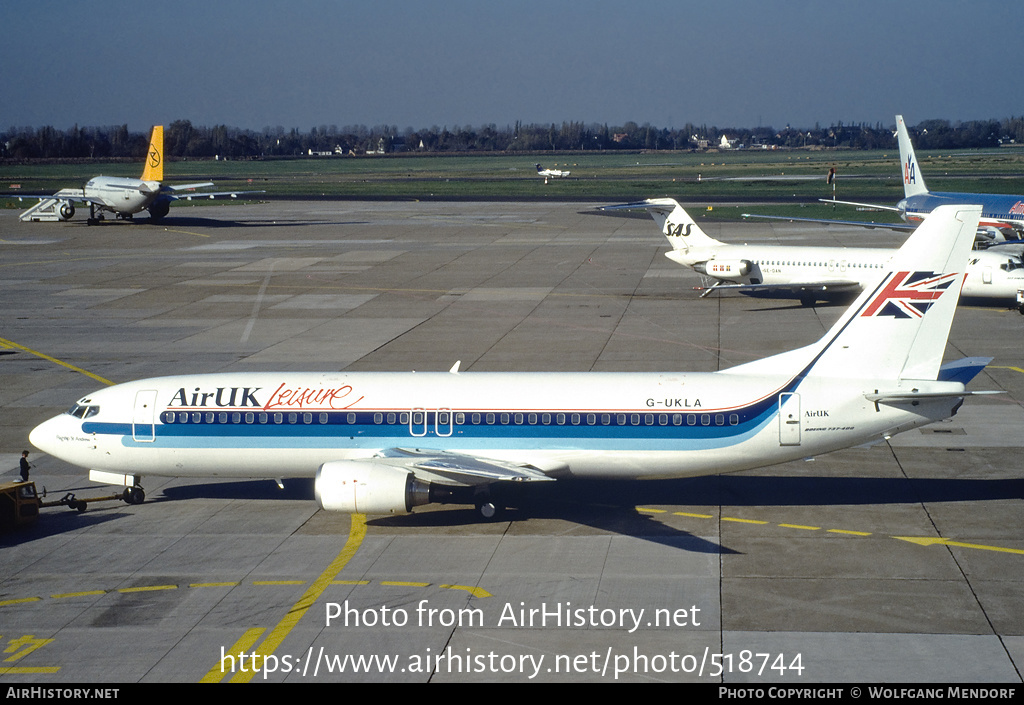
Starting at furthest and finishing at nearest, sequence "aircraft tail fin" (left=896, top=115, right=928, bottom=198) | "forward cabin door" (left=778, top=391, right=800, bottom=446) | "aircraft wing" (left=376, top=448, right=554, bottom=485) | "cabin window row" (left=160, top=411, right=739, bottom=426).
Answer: "aircraft tail fin" (left=896, top=115, right=928, bottom=198) < "cabin window row" (left=160, top=411, right=739, bottom=426) < "forward cabin door" (left=778, top=391, right=800, bottom=446) < "aircraft wing" (left=376, top=448, right=554, bottom=485)

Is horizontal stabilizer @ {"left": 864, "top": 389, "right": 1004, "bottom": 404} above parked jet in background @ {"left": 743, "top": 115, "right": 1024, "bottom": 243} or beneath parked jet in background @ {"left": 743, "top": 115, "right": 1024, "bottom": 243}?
beneath

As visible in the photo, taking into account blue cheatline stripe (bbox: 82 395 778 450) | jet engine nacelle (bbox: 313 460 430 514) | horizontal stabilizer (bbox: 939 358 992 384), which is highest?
horizontal stabilizer (bbox: 939 358 992 384)

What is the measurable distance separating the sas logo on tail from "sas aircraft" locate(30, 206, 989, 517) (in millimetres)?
35

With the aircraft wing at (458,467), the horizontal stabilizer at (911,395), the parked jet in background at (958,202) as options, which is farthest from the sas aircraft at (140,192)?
the horizontal stabilizer at (911,395)

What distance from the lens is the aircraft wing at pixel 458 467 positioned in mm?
26125

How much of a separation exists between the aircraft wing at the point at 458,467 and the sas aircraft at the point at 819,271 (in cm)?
3425

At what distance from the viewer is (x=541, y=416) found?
2814 centimetres

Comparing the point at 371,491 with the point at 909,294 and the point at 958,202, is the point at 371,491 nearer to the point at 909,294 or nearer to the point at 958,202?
the point at 909,294

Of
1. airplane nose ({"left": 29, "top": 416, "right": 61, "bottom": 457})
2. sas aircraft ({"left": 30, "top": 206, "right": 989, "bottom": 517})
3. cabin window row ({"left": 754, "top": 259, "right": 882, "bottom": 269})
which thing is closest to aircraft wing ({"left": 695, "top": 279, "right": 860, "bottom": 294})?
cabin window row ({"left": 754, "top": 259, "right": 882, "bottom": 269})

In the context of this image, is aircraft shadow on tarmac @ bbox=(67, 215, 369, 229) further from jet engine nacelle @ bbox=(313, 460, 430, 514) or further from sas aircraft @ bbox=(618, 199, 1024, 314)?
jet engine nacelle @ bbox=(313, 460, 430, 514)

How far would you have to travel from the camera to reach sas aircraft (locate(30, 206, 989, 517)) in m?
26.8

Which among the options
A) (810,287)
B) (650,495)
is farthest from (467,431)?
(810,287)

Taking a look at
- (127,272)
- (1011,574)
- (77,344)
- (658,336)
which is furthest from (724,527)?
(127,272)

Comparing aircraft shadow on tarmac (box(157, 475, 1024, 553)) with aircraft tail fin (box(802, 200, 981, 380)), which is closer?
aircraft tail fin (box(802, 200, 981, 380))
